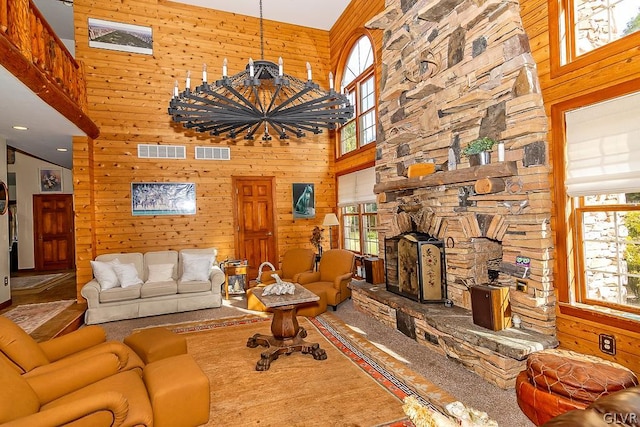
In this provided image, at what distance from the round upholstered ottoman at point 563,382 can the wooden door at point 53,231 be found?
445 inches

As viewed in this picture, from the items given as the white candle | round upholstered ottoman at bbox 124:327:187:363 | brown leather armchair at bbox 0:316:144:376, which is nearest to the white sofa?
round upholstered ottoman at bbox 124:327:187:363

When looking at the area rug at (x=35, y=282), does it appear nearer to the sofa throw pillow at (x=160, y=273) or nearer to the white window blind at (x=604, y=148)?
the sofa throw pillow at (x=160, y=273)

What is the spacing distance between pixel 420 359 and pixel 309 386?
1214mm

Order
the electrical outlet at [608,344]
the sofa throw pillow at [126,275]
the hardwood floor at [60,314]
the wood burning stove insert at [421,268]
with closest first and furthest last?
the electrical outlet at [608,344] < the wood burning stove insert at [421,268] < the hardwood floor at [60,314] < the sofa throw pillow at [126,275]

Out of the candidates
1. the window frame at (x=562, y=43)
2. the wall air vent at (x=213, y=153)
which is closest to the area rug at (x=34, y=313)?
the wall air vent at (x=213, y=153)

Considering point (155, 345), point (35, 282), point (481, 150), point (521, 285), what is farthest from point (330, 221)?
point (35, 282)

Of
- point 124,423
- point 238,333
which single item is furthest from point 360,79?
point 124,423

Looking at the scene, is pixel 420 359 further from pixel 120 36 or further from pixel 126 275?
pixel 120 36

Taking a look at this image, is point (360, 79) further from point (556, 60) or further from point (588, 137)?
point (588, 137)

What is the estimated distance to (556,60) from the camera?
2947mm

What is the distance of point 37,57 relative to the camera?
12.0 feet

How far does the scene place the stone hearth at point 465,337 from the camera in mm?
2816

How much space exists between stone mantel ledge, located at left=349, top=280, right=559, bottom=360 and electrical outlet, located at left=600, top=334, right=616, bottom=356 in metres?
0.31

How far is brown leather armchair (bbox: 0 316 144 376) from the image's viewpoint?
218 centimetres
